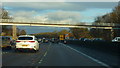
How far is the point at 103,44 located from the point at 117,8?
7195 cm

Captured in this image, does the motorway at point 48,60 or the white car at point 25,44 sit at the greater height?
the white car at point 25,44

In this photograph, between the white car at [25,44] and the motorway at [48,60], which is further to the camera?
the white car at [25,44]

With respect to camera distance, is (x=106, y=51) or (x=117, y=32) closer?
(x=106, y=51)

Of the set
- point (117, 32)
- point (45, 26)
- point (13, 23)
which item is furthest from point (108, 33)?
point (13, 23)

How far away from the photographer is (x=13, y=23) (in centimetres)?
8562

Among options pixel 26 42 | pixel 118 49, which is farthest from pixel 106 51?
pixel 26 42

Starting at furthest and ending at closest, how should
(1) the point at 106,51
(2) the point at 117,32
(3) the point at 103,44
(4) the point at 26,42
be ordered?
1. (2) the point at 117,32
2. (3) the point at 103,44
3. (1) the point at 106,51
4. (4) the point at 26,42

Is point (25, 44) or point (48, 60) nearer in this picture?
point (48, 60)

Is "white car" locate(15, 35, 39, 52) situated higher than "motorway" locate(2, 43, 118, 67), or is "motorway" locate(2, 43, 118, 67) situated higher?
"white car" locate(15, 35, 39, 52)

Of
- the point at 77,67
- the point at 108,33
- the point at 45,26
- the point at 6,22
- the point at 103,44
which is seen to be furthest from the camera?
the point at 108,33

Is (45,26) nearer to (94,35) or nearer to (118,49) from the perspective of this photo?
(94,35)

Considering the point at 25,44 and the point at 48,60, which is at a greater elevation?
the point at 25,44

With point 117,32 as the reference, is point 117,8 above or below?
above

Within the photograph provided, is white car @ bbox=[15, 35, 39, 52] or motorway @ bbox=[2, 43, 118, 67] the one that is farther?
white car @ bbox=[15, 35, 39, 52]
